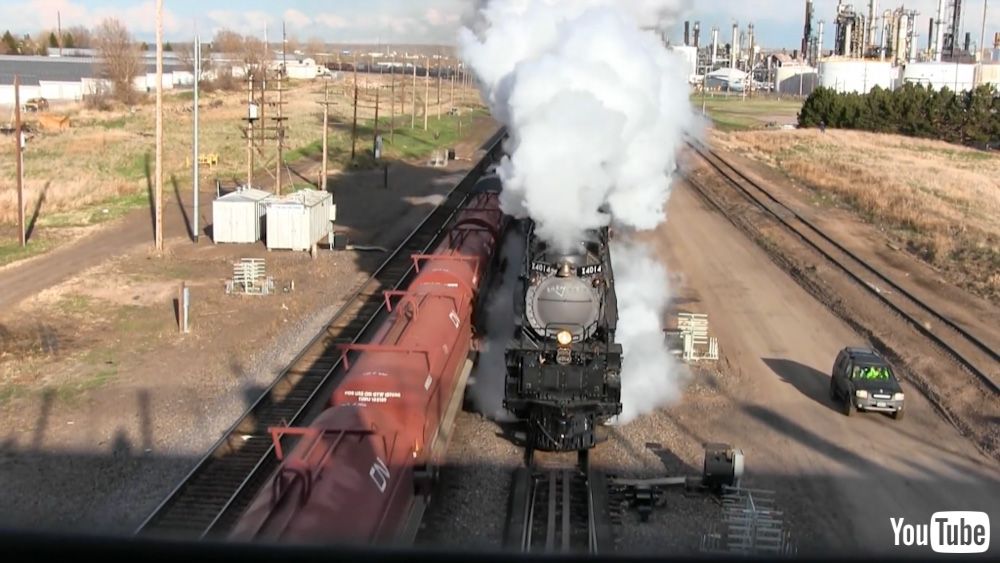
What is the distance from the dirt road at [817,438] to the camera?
1681 centimetres

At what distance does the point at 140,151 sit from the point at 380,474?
58.3 m

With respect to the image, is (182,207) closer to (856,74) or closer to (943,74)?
(856,74)

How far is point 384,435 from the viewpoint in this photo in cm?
1320

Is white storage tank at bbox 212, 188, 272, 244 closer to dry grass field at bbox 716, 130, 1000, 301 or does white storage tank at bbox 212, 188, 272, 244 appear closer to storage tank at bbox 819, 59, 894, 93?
dry grass field at bbox 716, 130, 1000, 301

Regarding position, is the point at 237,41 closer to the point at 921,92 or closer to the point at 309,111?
the point at 309,111

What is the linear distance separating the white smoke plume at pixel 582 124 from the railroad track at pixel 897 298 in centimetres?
1054

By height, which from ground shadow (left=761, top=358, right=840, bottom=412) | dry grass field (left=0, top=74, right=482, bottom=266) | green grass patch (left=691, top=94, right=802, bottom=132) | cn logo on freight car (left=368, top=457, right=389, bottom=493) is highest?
green grass patch (left=691, top=94, right=802, bottom=132)

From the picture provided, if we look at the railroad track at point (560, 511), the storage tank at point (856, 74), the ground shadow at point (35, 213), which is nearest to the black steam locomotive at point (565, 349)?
the railroad track at point (560, 511)

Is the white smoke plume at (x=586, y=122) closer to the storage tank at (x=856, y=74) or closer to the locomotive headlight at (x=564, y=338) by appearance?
the locomotive headlight at (x=564, y=338)

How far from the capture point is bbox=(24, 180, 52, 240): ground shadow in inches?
1623

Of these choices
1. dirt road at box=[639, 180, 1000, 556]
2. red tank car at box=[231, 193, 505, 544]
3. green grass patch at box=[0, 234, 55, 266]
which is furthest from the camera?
green grass patch at box=[0, 234, 55, 266]

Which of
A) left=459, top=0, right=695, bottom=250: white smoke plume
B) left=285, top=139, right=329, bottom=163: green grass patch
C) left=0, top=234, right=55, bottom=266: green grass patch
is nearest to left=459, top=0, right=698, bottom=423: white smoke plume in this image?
left=459, top=0, right=695, bottom=250: white smoke plume

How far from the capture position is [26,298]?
3052cm

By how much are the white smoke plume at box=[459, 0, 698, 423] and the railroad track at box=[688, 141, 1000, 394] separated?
8.22 meters
